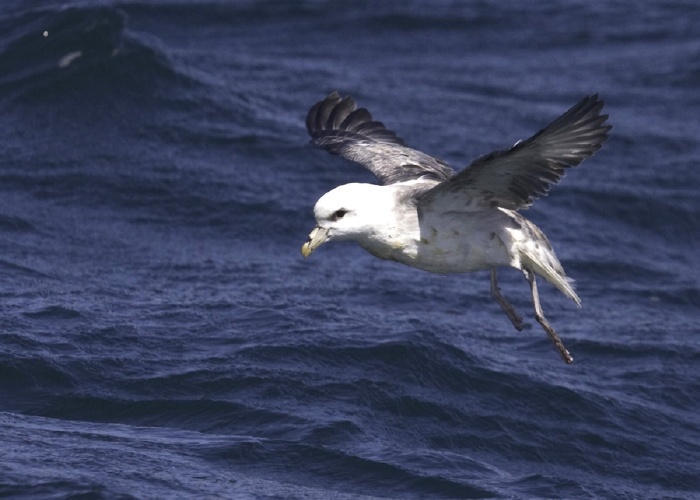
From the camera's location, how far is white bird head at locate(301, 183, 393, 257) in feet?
26.5

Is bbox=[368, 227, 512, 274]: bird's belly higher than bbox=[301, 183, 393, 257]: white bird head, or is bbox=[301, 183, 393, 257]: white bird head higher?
bbox=[301, 183, 393, 257]: white bird head

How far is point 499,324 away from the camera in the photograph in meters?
13.2

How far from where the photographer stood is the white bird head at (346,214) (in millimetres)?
8062

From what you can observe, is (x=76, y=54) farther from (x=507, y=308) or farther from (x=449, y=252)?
(x=449, y=252)

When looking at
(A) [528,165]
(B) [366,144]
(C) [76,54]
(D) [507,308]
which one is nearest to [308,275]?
(B) [366,144]

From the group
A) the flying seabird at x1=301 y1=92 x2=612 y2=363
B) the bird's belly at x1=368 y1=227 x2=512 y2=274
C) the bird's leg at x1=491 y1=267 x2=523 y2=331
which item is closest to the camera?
the flying seabird at x1=301 y1=92 x2=612 y2=363

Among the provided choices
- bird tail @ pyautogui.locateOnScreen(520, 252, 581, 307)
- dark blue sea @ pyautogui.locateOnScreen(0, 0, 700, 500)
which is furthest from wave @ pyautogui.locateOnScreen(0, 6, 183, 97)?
bird tail @ pyautogui.locateOnScreen(520, 252, 581, 307)

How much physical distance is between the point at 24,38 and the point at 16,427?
28.9ft

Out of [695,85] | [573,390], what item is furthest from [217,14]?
[573,390]

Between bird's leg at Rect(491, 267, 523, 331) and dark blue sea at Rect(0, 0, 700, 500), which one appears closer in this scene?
bird's leg at Rect(491, 267, 523, 331)

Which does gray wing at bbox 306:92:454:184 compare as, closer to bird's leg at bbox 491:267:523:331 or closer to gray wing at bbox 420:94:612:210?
bird's leg at bbox 491:267:523:331

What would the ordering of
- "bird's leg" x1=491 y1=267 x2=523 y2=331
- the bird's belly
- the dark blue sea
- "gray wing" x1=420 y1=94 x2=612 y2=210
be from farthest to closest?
the dark blue sea, "bird's leg" x1=491 y1=267 x2=523 y2=331, the bird's belly, "gray wing" x1=420 y1=94 x2=612 y2=210

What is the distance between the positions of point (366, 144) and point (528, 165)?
8.91 ft

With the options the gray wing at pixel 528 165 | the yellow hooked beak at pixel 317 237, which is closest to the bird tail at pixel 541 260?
the gray wing at pixel 528 165
